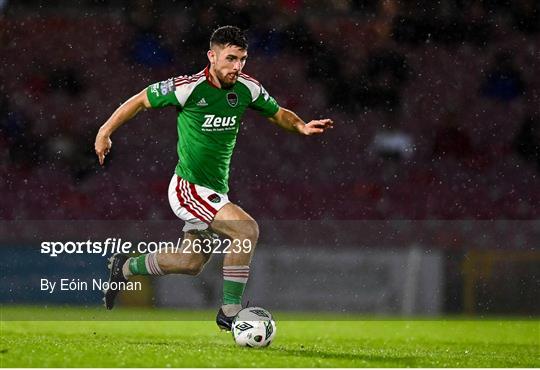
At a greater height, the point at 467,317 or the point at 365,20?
the point at 365,20

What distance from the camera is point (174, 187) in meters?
6.44

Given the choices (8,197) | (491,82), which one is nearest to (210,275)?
(8,197)

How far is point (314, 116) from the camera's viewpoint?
47.4 feet

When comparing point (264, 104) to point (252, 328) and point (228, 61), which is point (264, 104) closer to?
point (228, 61)

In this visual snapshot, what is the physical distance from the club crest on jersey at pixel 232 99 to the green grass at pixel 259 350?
4.61 feet

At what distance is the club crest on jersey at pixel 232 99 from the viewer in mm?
6305

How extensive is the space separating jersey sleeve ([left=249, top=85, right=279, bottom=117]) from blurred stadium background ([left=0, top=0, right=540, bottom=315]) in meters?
5.58

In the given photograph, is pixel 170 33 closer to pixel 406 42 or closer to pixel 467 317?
pixel 406 42

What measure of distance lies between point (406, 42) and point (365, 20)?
2.14 ft

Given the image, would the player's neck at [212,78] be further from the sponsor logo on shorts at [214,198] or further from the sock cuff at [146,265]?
the sock cuff at [146,265]

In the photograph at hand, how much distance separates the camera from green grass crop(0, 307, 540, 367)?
Answer: 17.9ft

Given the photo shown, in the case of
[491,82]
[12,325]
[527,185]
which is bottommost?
[12,325]

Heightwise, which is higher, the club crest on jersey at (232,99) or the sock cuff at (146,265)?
the club crest on jersey at (232,99)

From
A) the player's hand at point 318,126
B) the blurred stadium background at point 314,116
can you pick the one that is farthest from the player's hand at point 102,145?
the blurred stadium background at point 314,116
